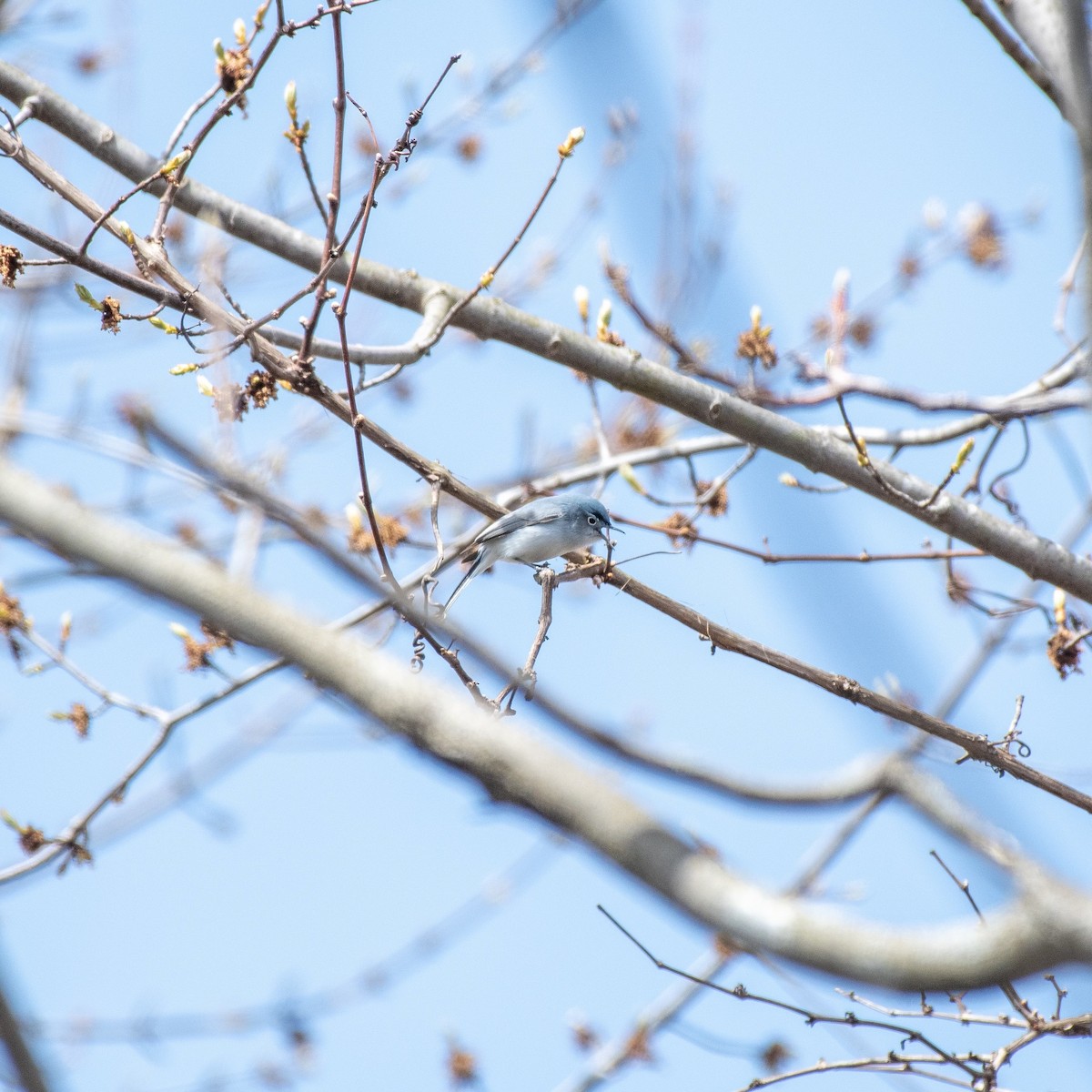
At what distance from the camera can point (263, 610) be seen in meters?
0.87

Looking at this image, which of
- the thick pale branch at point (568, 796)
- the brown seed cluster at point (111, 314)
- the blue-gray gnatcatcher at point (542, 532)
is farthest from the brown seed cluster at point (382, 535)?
the thick pale branch at point (568, 796)

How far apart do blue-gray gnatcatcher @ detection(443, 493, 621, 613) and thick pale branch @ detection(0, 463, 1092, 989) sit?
2625 millimetres

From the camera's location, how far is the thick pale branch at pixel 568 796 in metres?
0.67

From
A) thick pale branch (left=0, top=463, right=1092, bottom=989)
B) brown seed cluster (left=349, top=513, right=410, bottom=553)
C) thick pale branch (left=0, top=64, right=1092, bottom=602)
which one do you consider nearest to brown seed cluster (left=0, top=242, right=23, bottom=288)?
thick pale branch (left=0, top=64, right=1092, bottom=602)

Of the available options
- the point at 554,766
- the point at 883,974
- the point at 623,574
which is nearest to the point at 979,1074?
the point at 623,574

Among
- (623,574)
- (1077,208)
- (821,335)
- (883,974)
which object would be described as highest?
(821,335)

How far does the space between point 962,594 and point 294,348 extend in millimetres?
2045

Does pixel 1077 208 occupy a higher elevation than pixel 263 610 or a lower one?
higher

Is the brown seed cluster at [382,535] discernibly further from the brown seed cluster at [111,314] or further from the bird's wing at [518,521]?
the brown seed cluster at [111,314]

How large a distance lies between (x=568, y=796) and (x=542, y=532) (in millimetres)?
2819

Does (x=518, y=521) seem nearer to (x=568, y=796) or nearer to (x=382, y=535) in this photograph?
(x=382, y=535)

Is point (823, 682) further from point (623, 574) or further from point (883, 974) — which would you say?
point (883, 974)

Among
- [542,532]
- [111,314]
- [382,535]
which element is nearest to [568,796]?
[111,314]

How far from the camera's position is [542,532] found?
3574 mm
